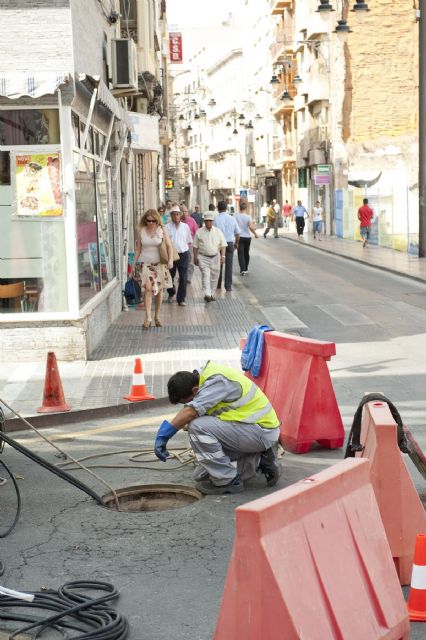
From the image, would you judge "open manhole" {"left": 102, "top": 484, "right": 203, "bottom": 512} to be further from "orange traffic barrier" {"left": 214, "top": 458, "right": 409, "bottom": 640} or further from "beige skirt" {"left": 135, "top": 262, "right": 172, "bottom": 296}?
"beige skirt" {"left": 135, "top": 262, "right": 172, "bottom": 296}

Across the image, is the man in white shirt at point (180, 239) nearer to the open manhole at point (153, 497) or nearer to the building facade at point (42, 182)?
the building facade at point (42, 182)

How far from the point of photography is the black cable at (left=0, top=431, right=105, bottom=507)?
7.07 m

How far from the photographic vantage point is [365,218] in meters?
40.1

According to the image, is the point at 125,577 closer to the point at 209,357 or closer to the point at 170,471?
the point at 170,471

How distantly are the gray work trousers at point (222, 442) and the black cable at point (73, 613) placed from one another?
195cm

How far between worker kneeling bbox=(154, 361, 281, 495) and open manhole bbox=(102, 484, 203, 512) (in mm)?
125

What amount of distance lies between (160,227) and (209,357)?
441cm

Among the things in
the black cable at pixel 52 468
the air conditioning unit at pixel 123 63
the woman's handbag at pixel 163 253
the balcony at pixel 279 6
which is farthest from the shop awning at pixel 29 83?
the balcony at pixel 279 6

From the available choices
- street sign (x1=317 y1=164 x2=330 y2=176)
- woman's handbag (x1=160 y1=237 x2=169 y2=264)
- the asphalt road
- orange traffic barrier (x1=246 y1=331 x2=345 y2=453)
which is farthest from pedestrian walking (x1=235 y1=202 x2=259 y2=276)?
street sign (x1=317 y1=164 x2=330 y2=176)

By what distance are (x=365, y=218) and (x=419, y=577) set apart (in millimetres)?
35711

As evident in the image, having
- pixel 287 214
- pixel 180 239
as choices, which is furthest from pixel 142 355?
pixel 287 214

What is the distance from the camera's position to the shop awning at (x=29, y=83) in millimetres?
12555

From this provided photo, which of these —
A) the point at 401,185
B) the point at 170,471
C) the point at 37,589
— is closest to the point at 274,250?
the point at 401,185

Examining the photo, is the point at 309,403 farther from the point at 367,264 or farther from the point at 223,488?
the point at 367,264
